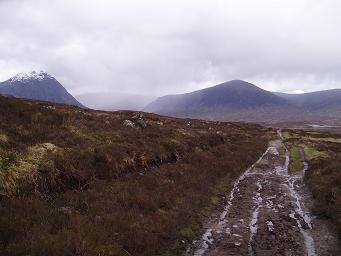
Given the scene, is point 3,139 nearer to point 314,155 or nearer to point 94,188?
point 94,188

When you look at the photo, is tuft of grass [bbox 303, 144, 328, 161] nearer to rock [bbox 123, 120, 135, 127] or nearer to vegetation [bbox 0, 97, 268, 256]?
vegetation [bbox 0, 97, 268, 256]

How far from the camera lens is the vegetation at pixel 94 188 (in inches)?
492

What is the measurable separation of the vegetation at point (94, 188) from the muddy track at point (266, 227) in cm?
103

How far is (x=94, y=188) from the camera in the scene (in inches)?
707

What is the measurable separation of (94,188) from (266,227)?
8.31 meters

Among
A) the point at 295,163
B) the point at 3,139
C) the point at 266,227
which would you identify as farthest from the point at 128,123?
the point at 266,227

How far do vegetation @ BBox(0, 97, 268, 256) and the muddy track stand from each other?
40.4 inches

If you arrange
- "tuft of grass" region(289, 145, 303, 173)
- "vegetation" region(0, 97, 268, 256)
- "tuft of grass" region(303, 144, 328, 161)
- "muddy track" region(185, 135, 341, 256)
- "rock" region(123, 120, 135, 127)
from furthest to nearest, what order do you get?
"tuft of grass" region(303, 144, 328, 161), "tuft of grass" region(289, 145, 303, 173), "rock" region(123, 120, 135, 127), "muddy track" region(185, 135, 341, 256), "vegetation" region(0, 97, 268, 256)

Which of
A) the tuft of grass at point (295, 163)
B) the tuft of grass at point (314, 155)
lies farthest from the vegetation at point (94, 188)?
the tuft of grass at point (314, 155)

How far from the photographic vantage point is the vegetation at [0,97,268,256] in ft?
41.0

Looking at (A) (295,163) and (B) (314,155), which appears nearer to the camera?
(A) (295,163)

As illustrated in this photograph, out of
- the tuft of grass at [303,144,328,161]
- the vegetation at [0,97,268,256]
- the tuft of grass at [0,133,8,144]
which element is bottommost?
the tuft of grass at [303,144,328,161]

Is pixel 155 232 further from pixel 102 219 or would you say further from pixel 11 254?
pixel 11 254

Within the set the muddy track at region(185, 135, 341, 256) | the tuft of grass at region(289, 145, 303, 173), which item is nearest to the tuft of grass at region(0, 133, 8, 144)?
the muddy track at region(185, 135, 341, 256)
